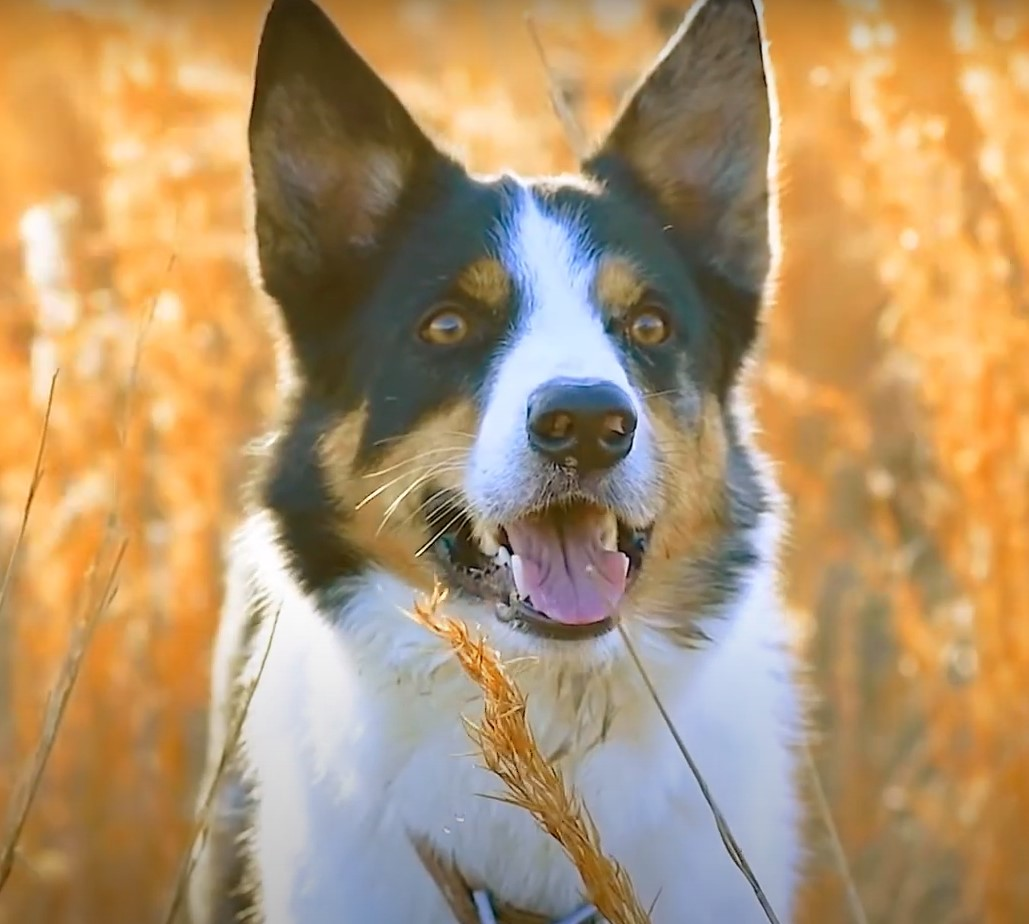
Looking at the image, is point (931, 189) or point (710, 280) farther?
point (931, 189)

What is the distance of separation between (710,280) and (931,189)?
62cm

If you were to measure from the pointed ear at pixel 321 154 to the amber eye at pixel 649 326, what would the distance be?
0.39 m

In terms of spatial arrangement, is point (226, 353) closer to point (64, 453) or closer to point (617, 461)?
point (64, 453)

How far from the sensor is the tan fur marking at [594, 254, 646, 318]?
73.9 inches

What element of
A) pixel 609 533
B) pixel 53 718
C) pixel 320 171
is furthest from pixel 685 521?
pixel 53 718

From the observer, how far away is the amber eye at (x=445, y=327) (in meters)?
1.87

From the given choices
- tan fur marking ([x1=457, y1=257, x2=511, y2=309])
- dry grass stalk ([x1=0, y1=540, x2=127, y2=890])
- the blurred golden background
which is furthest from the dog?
the blurred golden background

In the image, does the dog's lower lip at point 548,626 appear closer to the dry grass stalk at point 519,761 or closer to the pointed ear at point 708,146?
the dry grass stalk at point 519,761

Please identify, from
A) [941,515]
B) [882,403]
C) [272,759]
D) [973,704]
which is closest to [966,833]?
[973,704]

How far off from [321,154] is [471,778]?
0.89 metres

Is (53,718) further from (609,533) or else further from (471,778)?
(609,533)

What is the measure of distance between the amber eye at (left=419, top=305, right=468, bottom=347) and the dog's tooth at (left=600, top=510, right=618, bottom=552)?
31 cm

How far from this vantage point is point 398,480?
1.87 metres

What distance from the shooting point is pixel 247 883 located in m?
2.04
